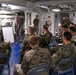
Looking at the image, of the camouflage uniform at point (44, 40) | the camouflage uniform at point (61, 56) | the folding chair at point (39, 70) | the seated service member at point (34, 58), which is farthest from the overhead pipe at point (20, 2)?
the folding chair at point (39, 70)

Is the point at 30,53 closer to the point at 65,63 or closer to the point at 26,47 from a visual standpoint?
the point at 65,63

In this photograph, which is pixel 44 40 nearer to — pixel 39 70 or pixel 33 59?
pixel 33 59

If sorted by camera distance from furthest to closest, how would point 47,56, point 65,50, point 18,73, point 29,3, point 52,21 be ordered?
point 52,21 → point 29,3 → point 65,50 → point 18,73 → point 47,56

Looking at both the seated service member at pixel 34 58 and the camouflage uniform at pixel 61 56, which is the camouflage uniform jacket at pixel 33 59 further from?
the camouflage uniform at pixel 61 56

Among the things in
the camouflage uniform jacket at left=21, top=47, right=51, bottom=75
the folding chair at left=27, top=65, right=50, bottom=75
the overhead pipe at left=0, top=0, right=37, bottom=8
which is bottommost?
the folding chair at left=27, top=65, right=50, bottom=75

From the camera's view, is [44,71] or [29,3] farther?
[29,3]

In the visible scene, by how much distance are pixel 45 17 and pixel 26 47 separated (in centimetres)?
984

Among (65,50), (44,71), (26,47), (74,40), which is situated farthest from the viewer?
(74,40)

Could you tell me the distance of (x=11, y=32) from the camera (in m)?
8.66

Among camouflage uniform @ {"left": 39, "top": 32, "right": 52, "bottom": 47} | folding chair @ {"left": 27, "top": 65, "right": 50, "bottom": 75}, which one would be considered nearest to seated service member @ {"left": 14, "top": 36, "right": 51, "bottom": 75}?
folding chair @ {"left": 27, "top": 65, "right": 50, "bottom": 75}

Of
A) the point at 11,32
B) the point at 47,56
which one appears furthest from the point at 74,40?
the point at 11,32

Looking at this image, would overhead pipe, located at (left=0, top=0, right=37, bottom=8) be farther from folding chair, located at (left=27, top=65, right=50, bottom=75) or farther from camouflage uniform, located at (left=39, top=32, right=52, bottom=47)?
folding chair, located at (left=27, top=65, right=50, bottom=75)

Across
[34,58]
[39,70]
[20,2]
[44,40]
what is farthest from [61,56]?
[20,2]

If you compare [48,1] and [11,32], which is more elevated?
[48,1]
